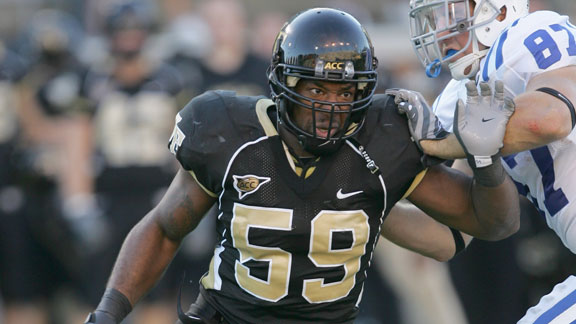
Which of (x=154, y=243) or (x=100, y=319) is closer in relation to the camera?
(x=100, y=319)

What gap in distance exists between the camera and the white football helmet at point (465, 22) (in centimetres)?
391

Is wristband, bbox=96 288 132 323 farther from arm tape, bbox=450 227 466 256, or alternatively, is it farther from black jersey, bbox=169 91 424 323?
arm tape, bbox=450 227 466 256

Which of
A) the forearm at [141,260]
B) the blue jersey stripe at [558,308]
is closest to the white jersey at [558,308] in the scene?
the blue jersey stripe at [558,308]

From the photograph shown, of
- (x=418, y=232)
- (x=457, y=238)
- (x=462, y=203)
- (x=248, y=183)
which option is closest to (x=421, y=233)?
(x=418, y=232)

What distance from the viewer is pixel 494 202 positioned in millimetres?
3611

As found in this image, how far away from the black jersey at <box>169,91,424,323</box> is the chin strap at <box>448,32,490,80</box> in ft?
1.46

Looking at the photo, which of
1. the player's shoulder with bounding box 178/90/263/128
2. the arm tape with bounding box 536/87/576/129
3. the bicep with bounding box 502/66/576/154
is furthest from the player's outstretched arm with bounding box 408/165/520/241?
the player's shoulder with bounding box 178/90/263/128

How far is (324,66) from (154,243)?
0.93 m

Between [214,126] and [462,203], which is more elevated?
[214,126]

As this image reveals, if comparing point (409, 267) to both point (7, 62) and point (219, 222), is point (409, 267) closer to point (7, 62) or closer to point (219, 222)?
point (7, 62)

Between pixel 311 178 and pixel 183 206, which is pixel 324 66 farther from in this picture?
pixel 183 206

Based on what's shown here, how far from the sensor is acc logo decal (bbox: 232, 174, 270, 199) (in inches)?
140

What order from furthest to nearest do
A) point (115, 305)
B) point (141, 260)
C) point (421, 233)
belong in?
point (421, 233)
point (141, 260)
point (115, 305)

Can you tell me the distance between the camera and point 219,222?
12.5ft
